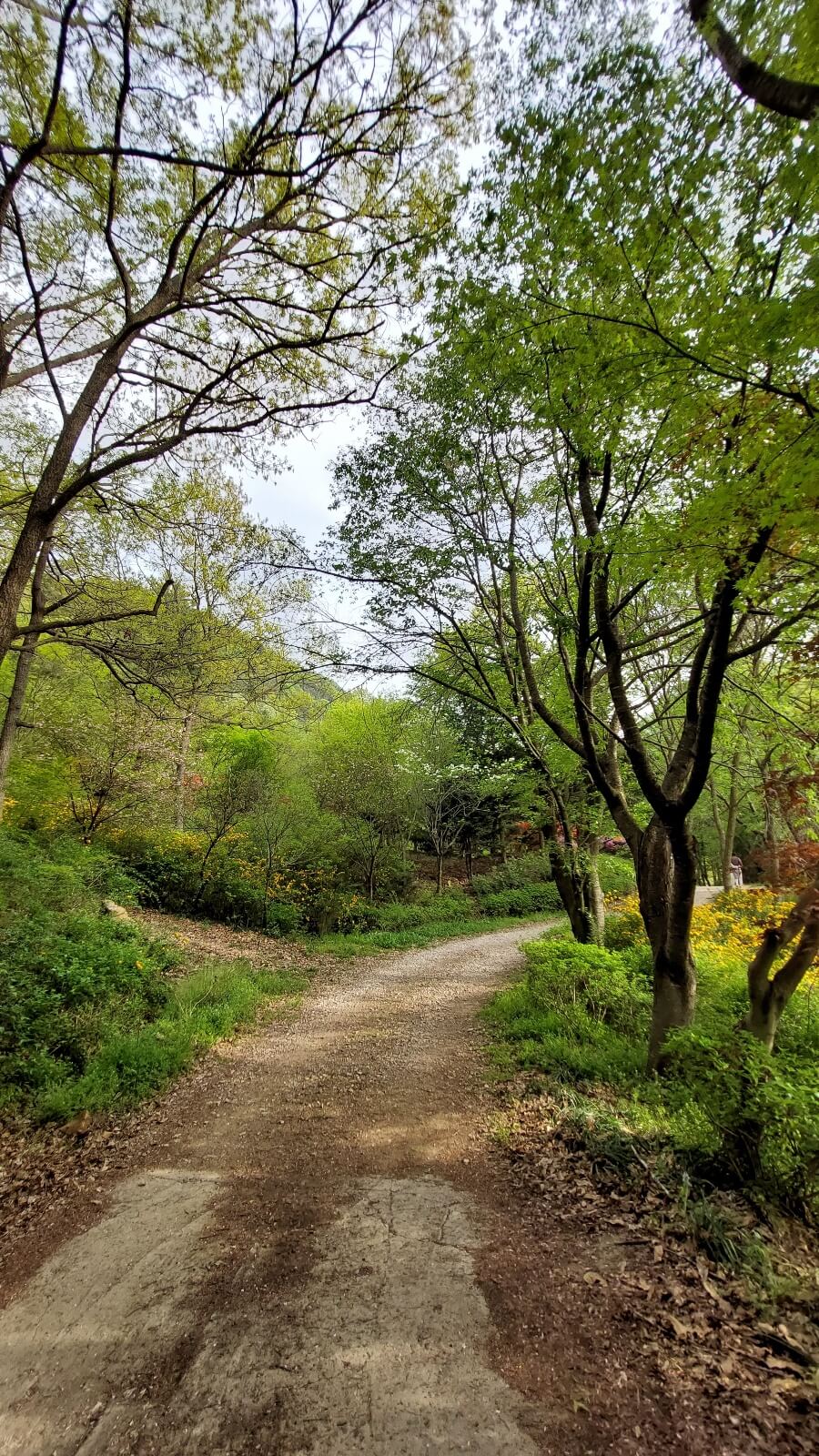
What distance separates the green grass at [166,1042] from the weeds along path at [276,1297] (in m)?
0.49

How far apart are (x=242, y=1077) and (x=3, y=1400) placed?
3.37 meters

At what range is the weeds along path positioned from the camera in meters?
2.04

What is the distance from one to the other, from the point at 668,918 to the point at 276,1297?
3.75m

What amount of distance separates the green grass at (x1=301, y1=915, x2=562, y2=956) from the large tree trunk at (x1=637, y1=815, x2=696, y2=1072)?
7.96 m

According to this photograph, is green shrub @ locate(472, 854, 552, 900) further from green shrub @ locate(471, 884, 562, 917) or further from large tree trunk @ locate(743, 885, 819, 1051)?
large tree trunk @ locate(743, 885, 819, 1051)

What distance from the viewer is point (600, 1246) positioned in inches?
114

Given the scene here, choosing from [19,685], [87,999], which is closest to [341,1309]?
[87,999]

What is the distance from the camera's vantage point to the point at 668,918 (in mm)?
4660

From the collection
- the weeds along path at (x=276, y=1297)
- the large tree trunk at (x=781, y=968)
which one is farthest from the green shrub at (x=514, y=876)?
the large tree trunk at (x=781, y=968)

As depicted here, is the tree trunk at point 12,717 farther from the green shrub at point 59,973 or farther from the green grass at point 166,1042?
the green grass at point 166,1042

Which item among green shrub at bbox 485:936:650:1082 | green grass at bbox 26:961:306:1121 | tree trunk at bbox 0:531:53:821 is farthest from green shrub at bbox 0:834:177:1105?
green shrub at bbox 485:936:650:1082

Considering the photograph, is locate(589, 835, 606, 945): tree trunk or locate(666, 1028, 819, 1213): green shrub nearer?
locate(666, 1028, 819, 1213): green shrub

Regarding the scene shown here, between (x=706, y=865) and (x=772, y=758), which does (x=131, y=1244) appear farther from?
(x=706, y=865)

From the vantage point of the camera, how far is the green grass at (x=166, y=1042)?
4512mm
